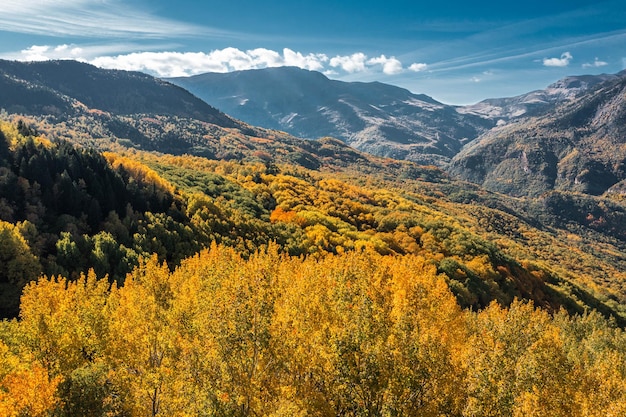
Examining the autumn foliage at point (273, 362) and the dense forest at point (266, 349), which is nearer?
the autumn foliage at point (273, 362)

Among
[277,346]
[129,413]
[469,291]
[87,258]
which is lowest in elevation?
[469,291]

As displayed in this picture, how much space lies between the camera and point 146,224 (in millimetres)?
105938

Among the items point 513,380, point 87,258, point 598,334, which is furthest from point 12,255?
point 598,334

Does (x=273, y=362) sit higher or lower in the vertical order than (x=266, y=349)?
lower

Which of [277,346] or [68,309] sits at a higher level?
[277,346]

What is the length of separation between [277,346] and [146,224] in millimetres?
87558

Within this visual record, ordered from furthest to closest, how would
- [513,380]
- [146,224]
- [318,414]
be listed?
[146,224] → [513,380] → [318,414]

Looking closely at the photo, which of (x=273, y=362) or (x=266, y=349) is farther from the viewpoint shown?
(x=273, y=362)

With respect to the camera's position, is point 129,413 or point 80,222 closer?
point 129,413

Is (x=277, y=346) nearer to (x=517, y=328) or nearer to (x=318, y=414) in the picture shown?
(x=318, y=414)

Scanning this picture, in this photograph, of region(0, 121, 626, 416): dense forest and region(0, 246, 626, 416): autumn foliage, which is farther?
region(0, 121, 626, 416): dense forest

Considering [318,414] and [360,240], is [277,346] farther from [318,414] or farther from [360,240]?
[360,240]

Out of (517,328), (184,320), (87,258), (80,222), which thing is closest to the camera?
(184,320)

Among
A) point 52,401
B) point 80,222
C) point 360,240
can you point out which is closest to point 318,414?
point 52,401
